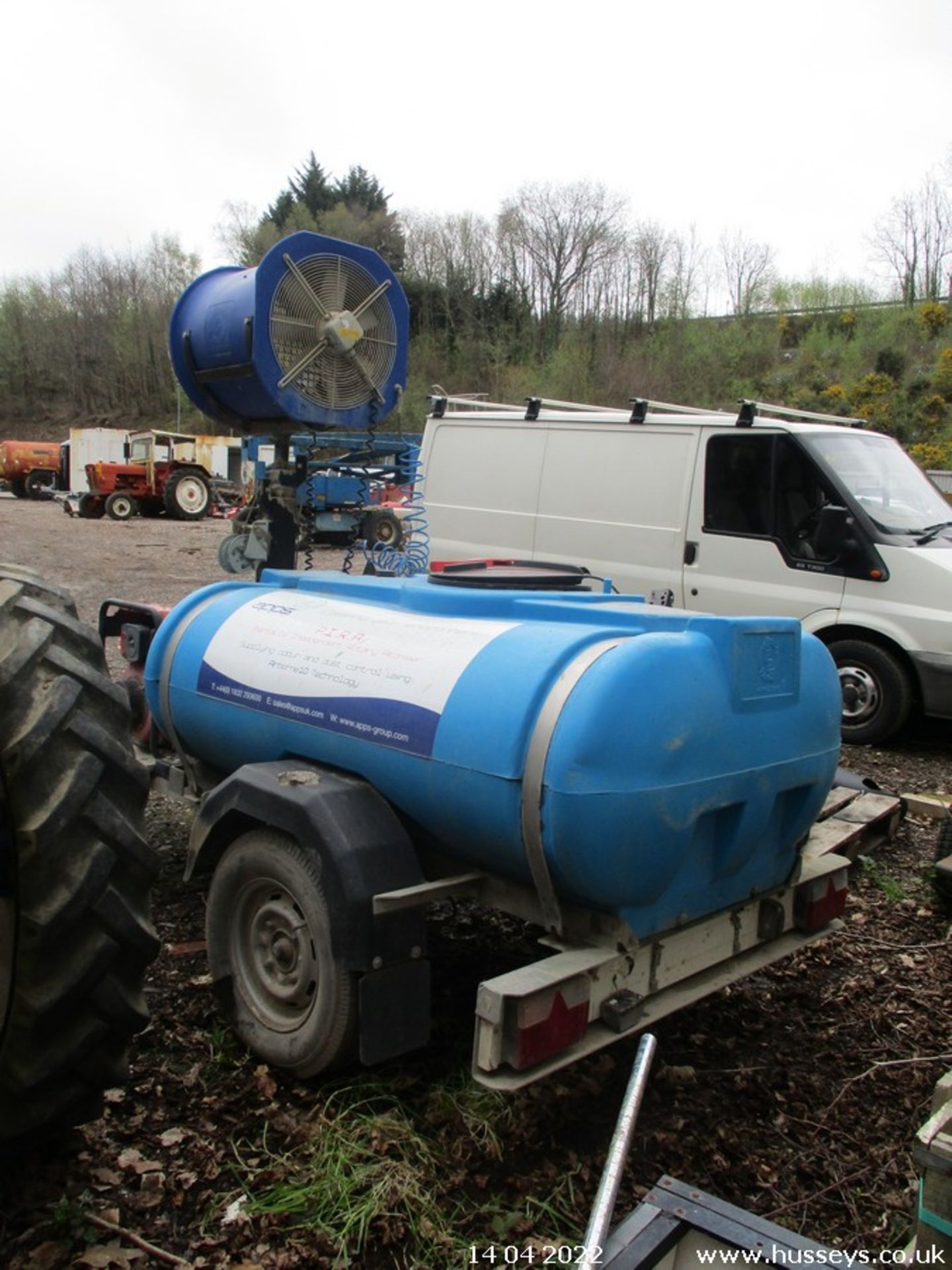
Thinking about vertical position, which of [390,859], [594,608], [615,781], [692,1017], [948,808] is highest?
[594,608]

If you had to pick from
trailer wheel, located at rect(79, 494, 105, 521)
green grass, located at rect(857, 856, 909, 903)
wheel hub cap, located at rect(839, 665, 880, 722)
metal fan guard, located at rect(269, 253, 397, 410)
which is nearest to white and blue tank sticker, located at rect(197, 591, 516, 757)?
metal fan guard, located at rect(269, 253, 397, 410)

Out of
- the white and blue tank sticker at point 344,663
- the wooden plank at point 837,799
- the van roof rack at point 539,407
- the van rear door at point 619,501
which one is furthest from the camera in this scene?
the van roof rack at point 539,407

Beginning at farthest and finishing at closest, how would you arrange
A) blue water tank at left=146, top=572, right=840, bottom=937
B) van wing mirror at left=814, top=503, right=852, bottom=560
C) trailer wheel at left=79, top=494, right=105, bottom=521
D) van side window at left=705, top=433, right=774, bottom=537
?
trailer wheel at left=79, top=494, right=105, bottom=521 < van side window at left=705, top=433, right=774, bottom=537 < van wing mirror at left=814, top=503, right=852, bottom=560 < blue water tank at left=146, top=572, right=840, bottom=937

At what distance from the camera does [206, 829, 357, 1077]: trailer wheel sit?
2715 millimetres

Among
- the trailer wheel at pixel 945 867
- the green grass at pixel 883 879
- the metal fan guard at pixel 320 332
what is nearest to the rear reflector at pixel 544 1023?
the trailer wheel at pixel 945 867

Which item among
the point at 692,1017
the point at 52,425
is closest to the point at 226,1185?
the point at 692,1017

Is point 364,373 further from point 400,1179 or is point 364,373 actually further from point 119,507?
point 119,507

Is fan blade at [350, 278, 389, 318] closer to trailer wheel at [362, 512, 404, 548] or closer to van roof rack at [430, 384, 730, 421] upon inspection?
van roof rack at [430, 384, 730, 421]

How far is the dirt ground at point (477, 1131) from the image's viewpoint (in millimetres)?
2328

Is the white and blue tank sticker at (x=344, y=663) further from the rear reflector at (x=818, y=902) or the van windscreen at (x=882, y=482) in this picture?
the van windscreen at (x=882, y=482)

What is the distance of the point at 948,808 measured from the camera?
15.3 ft

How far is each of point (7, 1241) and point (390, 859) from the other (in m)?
1.24

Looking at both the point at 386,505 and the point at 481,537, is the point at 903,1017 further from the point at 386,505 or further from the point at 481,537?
the point at 386,505

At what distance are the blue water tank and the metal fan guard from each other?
2595mm
